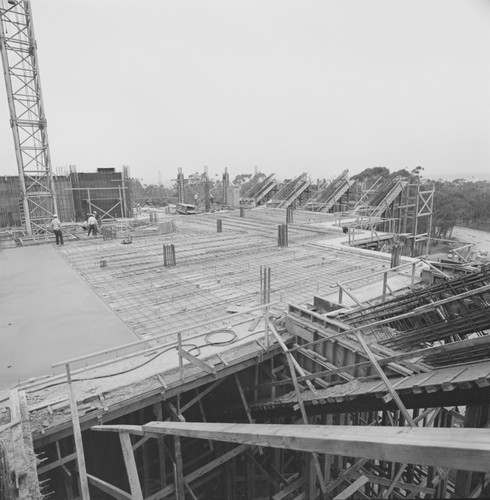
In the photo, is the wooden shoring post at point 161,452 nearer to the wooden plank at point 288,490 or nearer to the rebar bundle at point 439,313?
the wooden plank at point 288,490

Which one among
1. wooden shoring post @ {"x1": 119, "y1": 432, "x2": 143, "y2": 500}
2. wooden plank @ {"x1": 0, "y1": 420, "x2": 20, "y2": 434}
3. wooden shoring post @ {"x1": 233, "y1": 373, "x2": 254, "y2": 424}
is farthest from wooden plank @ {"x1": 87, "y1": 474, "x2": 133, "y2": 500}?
wooden shoring post @ {"x1": 233, "y1": 373, "x2": 254, "y2": 424}

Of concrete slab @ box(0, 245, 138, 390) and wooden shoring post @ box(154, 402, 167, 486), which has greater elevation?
concrete slab @ box(0, 245, 138, 390)

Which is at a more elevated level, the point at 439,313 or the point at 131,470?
the point at 439,313

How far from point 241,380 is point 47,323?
15.0ft

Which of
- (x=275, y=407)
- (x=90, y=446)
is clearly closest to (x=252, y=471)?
(x=275, y=407)

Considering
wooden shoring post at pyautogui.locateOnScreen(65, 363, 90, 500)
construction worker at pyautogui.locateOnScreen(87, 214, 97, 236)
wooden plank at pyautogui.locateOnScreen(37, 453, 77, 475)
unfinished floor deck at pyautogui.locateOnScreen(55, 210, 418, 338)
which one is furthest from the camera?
construction worker at pyautogui.locateOnScreen(87, 214, 97, 236)

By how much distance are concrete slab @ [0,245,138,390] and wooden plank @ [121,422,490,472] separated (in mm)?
5051

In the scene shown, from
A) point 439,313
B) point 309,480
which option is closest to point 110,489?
point 309,480

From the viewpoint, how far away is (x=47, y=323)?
303 inches

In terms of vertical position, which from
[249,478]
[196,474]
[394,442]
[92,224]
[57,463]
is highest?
[394,442]

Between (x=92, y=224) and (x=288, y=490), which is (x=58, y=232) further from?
(x=288, y=490)

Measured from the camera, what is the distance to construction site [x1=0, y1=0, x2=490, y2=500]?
136 inches

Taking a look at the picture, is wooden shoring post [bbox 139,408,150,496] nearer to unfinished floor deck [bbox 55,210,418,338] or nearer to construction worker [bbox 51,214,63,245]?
unfinished floor deck [bbox 55,210,418,338]

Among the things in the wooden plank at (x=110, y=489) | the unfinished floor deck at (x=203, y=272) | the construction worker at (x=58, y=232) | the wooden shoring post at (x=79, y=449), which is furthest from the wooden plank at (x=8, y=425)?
the construction worker at (x=58, y=232)
